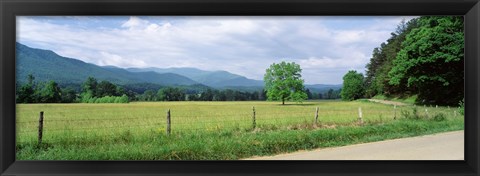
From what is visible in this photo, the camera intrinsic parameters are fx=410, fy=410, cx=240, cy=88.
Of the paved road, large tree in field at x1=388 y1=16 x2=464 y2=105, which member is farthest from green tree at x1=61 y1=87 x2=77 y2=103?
large tree in field at x1=388 y1=16 x2=464 y2=105

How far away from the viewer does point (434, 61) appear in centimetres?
377

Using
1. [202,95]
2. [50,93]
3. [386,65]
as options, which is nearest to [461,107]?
[386,65]

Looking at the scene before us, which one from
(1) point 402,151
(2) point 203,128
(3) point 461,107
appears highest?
(3) point 461,107

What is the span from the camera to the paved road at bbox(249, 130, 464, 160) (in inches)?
124

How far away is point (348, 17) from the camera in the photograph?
3174 millimetres

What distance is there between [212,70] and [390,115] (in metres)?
1.66

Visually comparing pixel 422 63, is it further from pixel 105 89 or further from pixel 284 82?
pixel 105 89

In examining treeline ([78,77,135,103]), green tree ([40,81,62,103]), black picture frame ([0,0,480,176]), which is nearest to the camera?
black picture frame ([0,0,480,176])

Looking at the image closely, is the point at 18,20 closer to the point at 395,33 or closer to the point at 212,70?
the point at 212,70

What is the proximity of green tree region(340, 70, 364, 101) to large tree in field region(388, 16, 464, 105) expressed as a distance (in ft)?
1.16

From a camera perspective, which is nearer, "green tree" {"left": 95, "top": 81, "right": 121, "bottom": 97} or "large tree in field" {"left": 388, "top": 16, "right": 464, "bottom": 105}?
"large tree in field" {"left": 388, "top": 16, "right": 464, "bottom": 105}

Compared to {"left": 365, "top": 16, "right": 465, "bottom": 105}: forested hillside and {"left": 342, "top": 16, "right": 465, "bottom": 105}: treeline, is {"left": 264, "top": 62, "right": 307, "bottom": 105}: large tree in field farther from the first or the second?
{"left": 365, "top": 16, "right": 465, "bottom": 105}: forested hillside

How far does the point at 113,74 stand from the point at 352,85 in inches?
79.1
